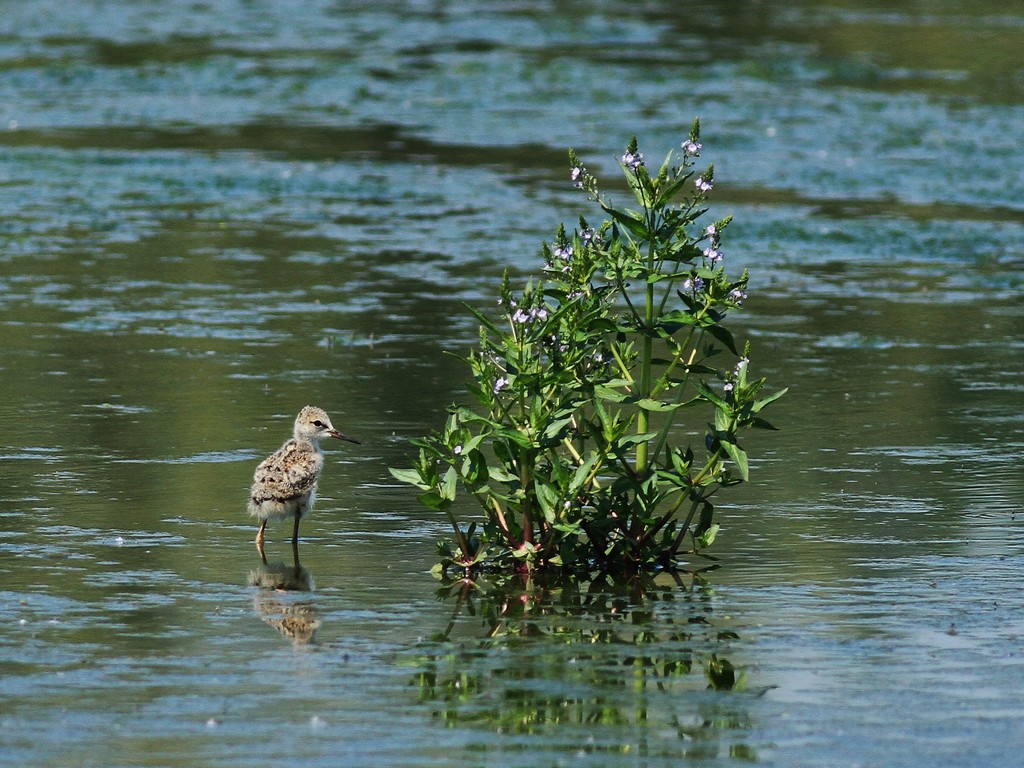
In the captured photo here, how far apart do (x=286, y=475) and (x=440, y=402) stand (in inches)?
132

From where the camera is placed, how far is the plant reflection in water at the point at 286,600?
27.5ft

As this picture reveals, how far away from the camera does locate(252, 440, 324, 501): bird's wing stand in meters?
9.84

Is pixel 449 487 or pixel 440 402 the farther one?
pixel 440 402

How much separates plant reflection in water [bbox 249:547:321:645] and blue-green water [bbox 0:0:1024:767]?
0.03 m

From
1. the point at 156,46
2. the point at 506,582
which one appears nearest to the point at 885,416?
the point at 506,582

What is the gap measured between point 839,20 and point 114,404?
27128mm

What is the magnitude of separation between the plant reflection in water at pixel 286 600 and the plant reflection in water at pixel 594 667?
576mm

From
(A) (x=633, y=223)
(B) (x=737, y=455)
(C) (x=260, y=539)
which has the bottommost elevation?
(C) (x=260, y=539)

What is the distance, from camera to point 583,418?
9.45 metres

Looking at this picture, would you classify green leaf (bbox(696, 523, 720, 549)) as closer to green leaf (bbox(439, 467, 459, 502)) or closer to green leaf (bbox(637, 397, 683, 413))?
green leaf (bbox(637, 397, 683, 413))

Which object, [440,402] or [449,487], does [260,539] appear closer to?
[449,487]

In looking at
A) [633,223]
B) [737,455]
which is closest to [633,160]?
[633,223]

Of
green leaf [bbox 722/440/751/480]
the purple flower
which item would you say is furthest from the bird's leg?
the purple flower

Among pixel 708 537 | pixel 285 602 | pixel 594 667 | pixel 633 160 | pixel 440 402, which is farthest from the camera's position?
pixel 440 402
